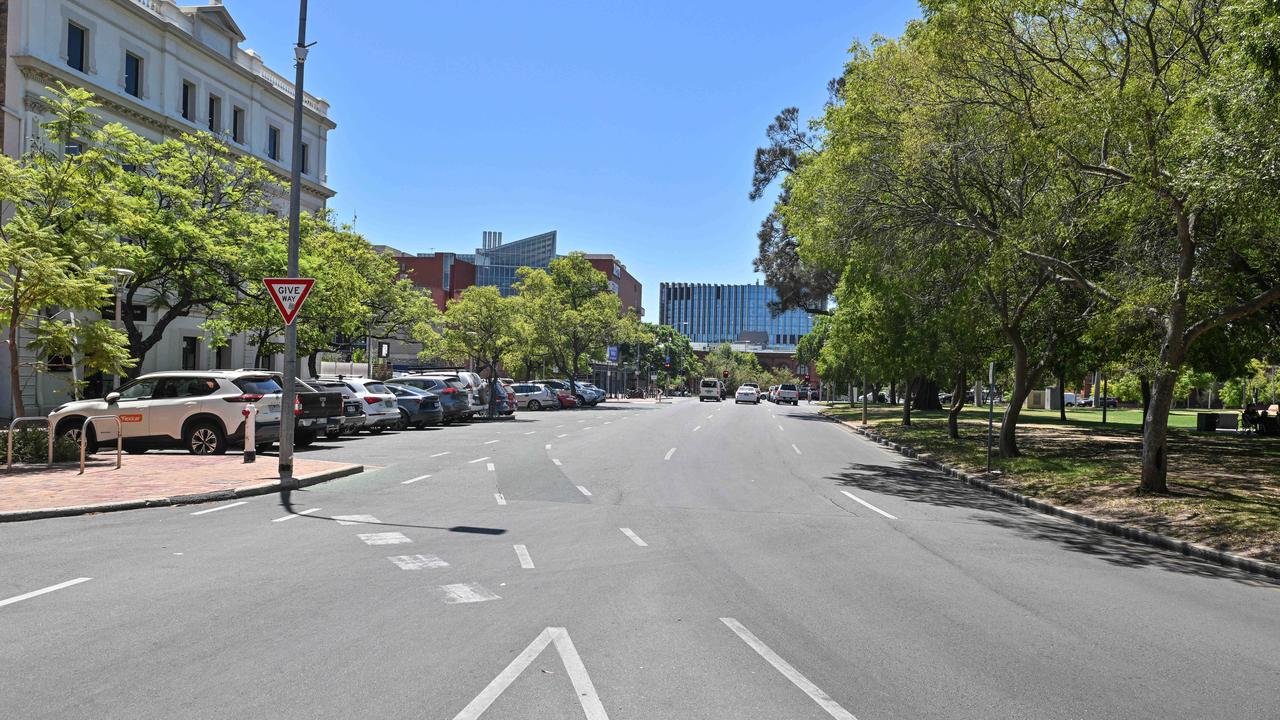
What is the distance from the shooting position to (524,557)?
8508 mm

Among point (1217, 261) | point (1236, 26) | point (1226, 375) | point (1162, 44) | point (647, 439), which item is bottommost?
point (647, 439)

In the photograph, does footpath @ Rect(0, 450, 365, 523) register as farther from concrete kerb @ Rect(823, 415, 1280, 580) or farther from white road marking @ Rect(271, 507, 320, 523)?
concrete kerb @ Rect(823, 415, 1280, 580)

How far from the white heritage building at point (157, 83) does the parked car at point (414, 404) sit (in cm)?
842

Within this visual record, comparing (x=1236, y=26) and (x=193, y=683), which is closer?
(x=193, y=683)

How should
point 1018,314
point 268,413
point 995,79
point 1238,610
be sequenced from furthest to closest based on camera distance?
point 1018,314, point 268,413, point 995,79, point 1238,610

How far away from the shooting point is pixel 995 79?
14688 millimetres

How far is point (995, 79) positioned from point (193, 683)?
14.8 meters

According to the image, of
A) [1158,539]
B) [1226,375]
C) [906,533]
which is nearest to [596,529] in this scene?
[906,533]

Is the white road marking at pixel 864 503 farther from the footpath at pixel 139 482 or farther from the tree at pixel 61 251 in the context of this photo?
the tree at pixel 61 251

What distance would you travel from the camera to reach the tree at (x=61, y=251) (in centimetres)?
1502

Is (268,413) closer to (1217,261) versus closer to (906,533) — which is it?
(906,533)

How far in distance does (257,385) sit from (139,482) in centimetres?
511

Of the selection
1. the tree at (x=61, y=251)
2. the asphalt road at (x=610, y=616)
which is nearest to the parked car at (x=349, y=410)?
the tree at (x=61, y=251)

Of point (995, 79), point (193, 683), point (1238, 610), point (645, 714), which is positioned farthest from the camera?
point (995, 79)
